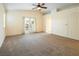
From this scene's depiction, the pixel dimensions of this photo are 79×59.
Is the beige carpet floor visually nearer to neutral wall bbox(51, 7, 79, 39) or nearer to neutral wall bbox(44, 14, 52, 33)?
neutral wall bbox(44, 14, 52, 33)

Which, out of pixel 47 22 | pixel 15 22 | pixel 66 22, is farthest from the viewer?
pixel 15 22

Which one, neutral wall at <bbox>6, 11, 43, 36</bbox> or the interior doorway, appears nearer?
the interior doorway

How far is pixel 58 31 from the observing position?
5.96 m

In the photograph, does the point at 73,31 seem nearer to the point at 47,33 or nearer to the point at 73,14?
the point at 73,14

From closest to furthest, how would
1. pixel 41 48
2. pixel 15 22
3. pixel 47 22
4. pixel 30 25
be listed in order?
pixel 41 48, pixel 30 25, pixel 47 22, pixel 15 22

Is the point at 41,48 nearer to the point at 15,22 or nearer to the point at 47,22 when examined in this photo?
the point at 47,22

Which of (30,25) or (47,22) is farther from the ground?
(47,22)

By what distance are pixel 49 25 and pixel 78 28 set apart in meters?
1.23

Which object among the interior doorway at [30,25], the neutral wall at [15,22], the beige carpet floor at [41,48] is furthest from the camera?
the neutral wall at [15,22]

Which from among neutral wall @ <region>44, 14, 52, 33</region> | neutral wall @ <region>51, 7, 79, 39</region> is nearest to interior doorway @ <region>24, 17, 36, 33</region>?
neutral wall @ <region>44, 14, 52, 33</region>

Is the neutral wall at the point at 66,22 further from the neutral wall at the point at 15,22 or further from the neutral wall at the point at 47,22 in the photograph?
the neutral wall at the point at 15,22

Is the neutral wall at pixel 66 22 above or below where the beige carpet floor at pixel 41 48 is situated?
above

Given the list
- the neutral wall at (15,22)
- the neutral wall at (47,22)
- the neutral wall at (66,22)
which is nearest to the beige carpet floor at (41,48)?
the neutral wall at (47,22)

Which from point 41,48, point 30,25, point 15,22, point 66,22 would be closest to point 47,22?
point 66,22
